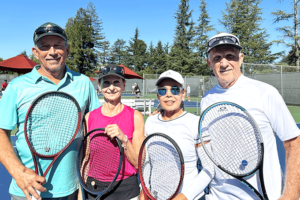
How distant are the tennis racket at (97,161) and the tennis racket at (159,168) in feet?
0.83

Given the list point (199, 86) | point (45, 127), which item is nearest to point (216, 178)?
point (45, 127)

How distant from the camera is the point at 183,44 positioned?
46.2 meters

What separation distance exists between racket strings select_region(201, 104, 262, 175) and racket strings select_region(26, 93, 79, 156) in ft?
4.11

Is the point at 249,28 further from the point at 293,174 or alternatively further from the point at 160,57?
the point at 293,174

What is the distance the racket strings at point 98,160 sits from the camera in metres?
2.09

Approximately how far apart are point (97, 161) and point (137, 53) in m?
57.5

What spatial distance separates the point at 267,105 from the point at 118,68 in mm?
1402

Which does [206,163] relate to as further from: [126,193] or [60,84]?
[60,84]

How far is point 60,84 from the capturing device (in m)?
2.17

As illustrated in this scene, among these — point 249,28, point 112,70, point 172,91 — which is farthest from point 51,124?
point 249,28

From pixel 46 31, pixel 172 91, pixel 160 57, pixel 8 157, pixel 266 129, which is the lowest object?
pixel 8 157

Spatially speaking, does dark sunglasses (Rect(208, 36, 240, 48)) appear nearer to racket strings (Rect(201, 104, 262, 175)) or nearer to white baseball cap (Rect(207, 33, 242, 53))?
white baseball cap (Rect(207, 33, 242, 53))

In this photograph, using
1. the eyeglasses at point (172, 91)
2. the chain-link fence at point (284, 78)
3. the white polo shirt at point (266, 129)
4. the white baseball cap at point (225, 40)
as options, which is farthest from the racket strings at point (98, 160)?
the chain-link fence at point (284, 78)

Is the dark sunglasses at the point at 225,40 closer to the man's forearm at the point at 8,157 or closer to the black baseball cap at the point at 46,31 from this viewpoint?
the black baseball cap at the point at 46,31
